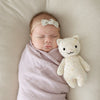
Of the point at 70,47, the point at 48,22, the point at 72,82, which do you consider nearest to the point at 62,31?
the point at 48,22

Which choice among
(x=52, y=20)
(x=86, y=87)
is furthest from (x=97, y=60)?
(x=52, y=20)

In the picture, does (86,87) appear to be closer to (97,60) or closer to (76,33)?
(97,60)

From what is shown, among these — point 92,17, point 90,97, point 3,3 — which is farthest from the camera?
point 3,3

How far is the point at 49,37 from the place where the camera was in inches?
45.6

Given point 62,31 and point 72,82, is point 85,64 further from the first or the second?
point 62,31

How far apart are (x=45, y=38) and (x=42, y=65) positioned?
0.17m

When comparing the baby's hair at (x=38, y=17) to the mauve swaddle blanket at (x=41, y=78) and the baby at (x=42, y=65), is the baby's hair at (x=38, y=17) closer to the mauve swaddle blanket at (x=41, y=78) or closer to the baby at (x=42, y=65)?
the baby at (x=42, y=65)

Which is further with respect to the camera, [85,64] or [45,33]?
[45,33]

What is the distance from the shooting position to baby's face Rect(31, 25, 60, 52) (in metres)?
1.15

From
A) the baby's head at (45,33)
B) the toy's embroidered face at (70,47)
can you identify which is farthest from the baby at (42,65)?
the toy's embroidered face at (70,47)

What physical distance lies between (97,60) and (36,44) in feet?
1.26

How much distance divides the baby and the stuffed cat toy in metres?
0.08

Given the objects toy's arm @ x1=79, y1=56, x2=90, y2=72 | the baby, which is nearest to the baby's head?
the baby

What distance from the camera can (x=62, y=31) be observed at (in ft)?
4.16
